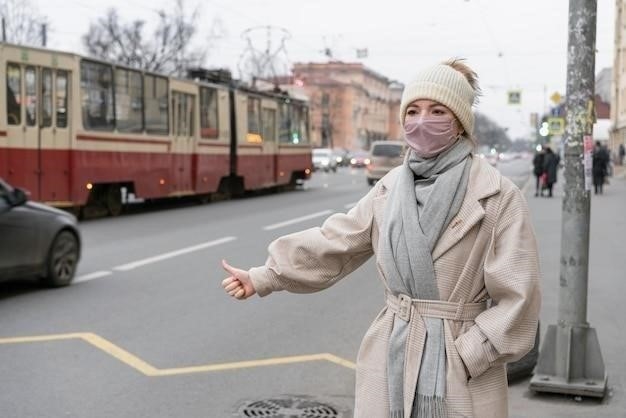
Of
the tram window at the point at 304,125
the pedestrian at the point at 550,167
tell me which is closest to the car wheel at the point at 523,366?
the pedestrian at the point at 550,167

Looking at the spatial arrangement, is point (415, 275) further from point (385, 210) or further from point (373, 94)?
point (373, 94)

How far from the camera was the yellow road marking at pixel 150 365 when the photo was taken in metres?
6.47

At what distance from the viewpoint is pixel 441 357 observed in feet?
8.89

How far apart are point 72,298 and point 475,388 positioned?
7428 millimetres

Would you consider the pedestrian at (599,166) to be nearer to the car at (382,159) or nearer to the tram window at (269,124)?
the car at (382,159)

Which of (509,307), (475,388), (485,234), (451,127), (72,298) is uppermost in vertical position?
(451,127)

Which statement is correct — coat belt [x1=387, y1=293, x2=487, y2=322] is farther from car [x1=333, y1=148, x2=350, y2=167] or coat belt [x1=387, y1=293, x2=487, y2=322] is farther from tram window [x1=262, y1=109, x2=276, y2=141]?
car [x1=333, y1=148, x2=350, y2=167]

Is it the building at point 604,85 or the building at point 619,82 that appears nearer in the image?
→ the building at point 619,82

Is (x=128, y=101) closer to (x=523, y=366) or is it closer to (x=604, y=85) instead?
(x=523, y=366)

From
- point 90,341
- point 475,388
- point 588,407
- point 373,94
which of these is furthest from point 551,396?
point 373,94

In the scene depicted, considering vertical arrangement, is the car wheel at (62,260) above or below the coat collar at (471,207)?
below

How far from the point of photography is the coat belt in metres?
2.74

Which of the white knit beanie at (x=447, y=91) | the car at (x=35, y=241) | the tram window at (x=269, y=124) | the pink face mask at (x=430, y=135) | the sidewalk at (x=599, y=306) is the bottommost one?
the sidewalk at (x=599, y=306)

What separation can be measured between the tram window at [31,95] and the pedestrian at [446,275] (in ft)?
52.2
